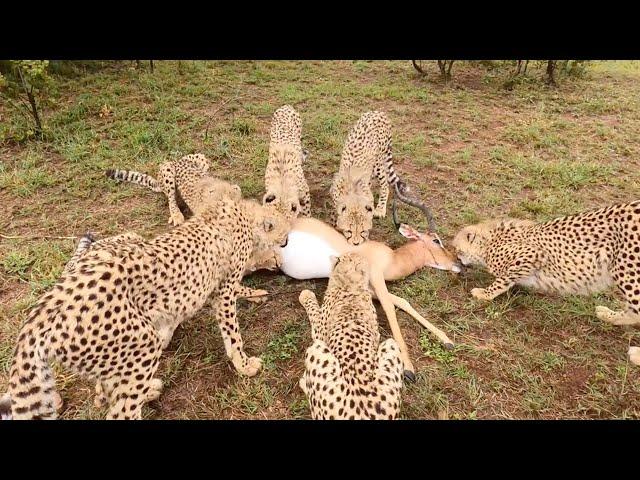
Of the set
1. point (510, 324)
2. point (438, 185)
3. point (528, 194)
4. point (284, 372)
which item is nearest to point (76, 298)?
point (284, 372)

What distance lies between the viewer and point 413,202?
5.03 metres

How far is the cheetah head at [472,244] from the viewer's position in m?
4.48

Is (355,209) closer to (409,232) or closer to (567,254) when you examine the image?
(409,232)

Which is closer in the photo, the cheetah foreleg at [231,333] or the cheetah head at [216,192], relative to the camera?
the cheetah foreleg at [231,333]

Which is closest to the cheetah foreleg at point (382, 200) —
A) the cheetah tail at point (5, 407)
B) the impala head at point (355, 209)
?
the impala head at point (355, 209)

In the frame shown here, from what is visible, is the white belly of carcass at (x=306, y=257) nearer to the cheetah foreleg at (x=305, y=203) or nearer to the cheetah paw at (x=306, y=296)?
the cheetah paw at (x=306, y=296)

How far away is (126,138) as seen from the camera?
248 inches

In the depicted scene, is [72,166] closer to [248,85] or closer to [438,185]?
[248,85]

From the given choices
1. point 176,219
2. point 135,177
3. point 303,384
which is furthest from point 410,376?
point 135,177

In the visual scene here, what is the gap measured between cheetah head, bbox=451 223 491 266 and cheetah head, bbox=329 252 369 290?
102 centimetres

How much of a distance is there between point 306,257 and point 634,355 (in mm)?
2675

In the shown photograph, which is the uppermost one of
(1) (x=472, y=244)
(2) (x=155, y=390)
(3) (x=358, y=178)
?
(3) (x=358, y=178)

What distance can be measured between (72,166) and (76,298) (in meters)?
3.70

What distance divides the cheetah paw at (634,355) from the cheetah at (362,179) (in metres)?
2.32
